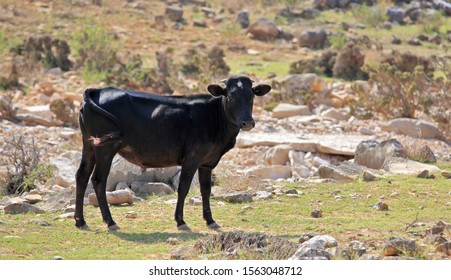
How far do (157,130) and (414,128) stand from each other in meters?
12.6

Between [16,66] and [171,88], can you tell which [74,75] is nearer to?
[16,66]

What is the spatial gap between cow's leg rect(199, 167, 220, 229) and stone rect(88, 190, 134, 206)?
1.81 metres

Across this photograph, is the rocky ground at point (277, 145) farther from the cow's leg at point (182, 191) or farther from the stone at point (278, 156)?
the cow's leg at point (182, 191)

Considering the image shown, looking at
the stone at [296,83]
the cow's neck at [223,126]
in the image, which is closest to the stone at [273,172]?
the cow's neck at [223,126]

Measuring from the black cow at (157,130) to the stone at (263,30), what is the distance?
3062 centimetres

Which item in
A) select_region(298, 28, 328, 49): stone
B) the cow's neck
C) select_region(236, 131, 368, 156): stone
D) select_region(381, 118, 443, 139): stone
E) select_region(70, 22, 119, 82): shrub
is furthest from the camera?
select_region(298, 28, 328, 49): stone

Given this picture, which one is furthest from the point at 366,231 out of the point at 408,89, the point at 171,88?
the point at 171,88

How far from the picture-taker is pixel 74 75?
32.3 m

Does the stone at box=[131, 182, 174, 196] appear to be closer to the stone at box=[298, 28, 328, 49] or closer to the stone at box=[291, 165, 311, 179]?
the stone at box=[291, 165, 311, 179]

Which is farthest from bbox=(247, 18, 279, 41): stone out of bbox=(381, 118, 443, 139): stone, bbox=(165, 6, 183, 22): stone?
bbox=(381, 118, 443, 139): stone

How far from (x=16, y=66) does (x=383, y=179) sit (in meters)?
17.8

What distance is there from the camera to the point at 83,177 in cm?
1247

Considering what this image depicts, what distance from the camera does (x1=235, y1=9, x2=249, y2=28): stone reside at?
44969mm

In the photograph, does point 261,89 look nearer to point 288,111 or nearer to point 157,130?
point 157,130
